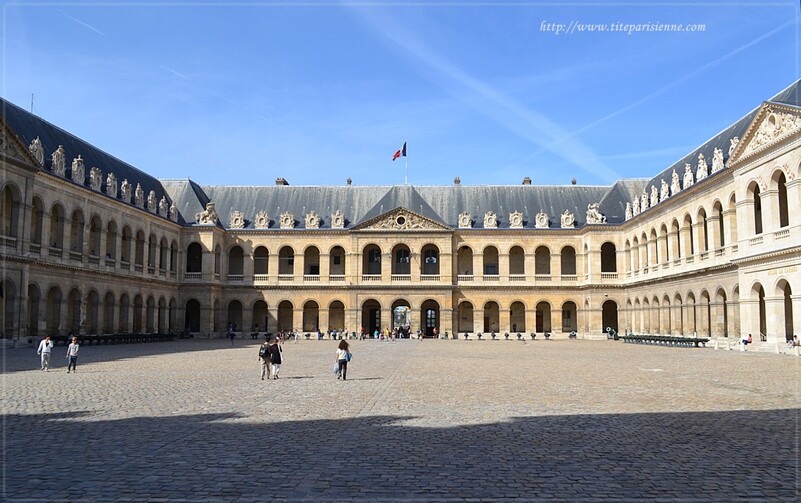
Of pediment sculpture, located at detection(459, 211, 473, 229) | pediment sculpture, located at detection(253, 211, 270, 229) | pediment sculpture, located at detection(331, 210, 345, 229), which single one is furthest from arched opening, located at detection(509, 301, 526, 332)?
pediment sculpture, located at detection(253, 211, 270, 229)

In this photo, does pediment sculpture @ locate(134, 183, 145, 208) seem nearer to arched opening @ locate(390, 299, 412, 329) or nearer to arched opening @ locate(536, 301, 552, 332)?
arched opening @ locate(390, 299, 412, 329)

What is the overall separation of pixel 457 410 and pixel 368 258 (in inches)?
1977

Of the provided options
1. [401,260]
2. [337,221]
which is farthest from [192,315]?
[401,260]

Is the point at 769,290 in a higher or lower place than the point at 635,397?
higher

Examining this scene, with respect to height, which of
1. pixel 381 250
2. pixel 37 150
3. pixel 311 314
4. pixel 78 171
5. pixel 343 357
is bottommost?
pixel 343 357

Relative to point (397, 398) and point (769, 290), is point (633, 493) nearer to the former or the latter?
point (397, 398)

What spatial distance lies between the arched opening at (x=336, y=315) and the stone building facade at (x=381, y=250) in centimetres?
14

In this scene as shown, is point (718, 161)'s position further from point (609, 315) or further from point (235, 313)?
point (235, 313)

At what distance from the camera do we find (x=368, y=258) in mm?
63906

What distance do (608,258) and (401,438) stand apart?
179ft

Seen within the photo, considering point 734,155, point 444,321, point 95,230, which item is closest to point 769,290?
point 734,155

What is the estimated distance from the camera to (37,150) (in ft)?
126

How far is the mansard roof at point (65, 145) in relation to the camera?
3975 cm

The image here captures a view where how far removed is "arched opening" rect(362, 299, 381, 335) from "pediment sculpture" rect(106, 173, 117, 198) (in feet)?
83.4
